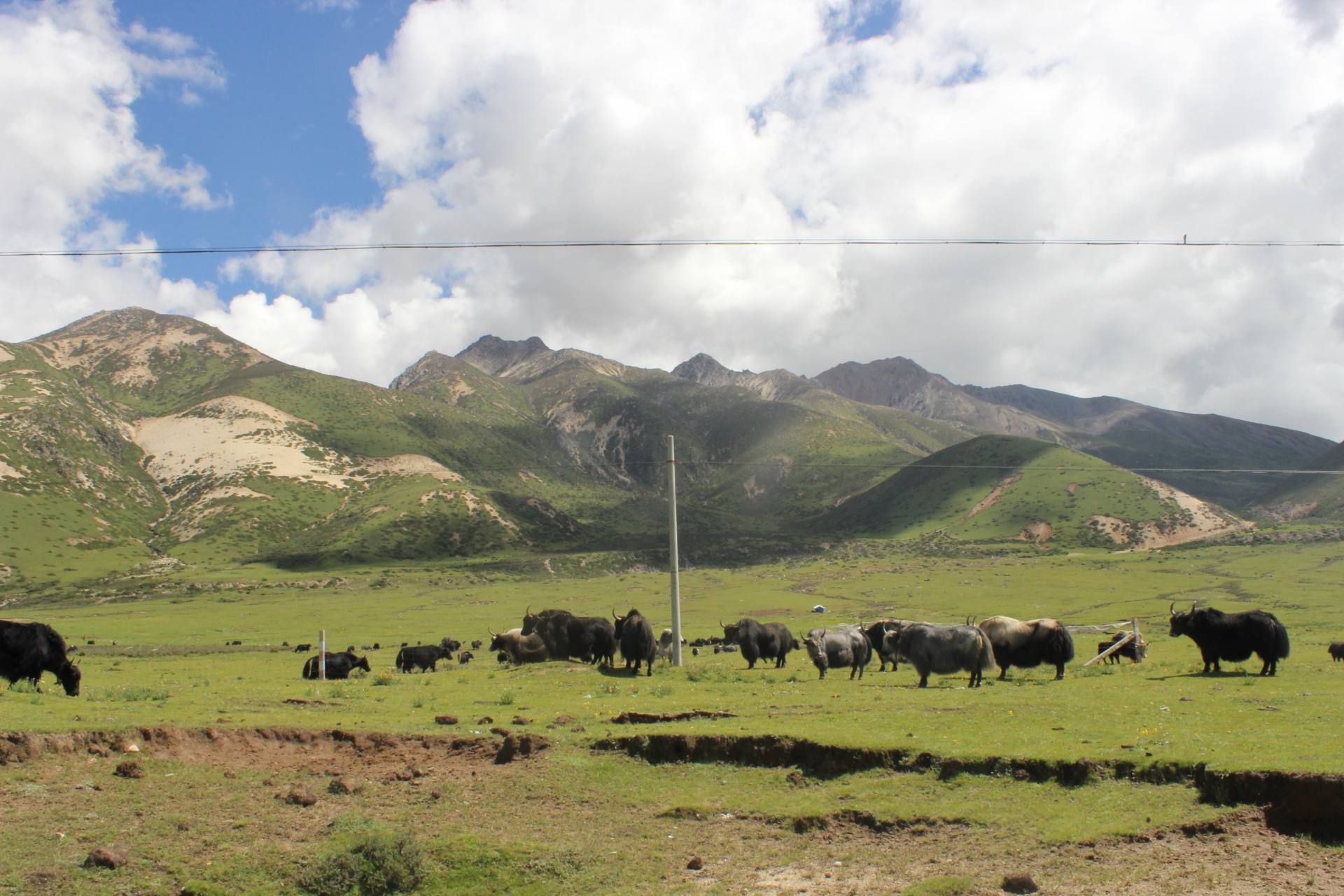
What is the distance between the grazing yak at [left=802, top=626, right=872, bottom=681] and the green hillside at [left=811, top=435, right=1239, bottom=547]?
90.6 meters

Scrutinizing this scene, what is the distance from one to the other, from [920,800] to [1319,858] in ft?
15.3

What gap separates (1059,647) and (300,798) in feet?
61.6

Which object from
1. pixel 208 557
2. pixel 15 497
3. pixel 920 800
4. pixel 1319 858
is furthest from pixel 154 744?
pixel 15 497

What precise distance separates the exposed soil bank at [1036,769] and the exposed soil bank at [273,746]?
2329mm

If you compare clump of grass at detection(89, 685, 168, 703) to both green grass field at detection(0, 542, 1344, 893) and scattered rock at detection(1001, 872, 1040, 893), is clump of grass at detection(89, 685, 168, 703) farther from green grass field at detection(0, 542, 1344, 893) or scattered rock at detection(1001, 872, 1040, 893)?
scattered rock at detection(1001, 872, 1040, 893)

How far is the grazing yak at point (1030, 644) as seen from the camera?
2289 centimetres

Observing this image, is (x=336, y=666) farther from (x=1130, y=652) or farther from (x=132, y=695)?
(x=1130, y=652)

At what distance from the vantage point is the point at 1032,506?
154m

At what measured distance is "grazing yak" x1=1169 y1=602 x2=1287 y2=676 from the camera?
72.5 feet

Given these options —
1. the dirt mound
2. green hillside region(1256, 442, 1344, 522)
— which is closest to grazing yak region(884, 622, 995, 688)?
the dirt mound

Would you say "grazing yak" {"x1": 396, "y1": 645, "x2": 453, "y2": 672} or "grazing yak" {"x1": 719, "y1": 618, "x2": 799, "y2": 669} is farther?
"grazing yak" {"x1": 396, "y1": 645, "x2": 453, "y2": 672}

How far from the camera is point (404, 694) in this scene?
2208 cm

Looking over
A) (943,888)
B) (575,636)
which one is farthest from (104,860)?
(575,636)

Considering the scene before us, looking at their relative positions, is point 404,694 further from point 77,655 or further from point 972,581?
point 972,581
